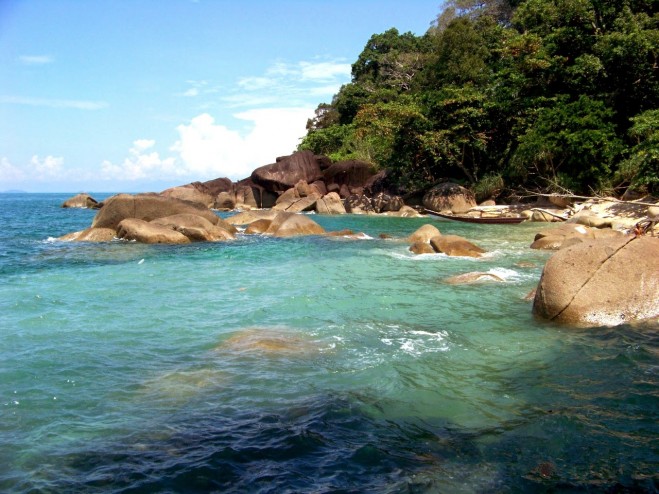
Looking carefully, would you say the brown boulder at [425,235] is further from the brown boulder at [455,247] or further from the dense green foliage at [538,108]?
the dense green foliage at [538,108]

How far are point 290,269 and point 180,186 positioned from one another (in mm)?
31991

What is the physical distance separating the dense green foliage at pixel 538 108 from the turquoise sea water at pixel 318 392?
15756 millimetres

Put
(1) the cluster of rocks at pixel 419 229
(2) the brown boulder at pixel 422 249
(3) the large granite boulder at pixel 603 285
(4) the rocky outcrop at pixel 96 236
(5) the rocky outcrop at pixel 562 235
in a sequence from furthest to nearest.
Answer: (4) the rocky outcrop at pixel 96 236
(5) the rocky outcrop at pixel 562 235
(2) the brown boulder at pixel 422 249
(1) the cluster of rocks at pixel 419 229
(3) the large granite boulder at pixel 603 285

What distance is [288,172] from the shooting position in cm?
4106

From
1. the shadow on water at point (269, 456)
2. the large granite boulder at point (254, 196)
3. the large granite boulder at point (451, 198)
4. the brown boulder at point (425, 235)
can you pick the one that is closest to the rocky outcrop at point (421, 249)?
the brown boulder at point (425, 235)

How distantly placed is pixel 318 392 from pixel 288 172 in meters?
35.9

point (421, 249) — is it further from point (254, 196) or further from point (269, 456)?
point (254, 196)

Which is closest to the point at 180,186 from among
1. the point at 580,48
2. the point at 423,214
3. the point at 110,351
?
the point at 423,214

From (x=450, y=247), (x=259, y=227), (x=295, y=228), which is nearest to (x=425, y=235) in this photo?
(x=450, y=247)

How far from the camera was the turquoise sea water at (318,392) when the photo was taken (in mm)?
4375

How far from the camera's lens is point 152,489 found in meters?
4.13

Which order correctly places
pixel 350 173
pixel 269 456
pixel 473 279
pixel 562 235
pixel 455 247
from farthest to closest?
1. pixel 350 173
2. pixel 562 235
3. pixel 455 247
4. pixel 473 279
5. pixel 269 456

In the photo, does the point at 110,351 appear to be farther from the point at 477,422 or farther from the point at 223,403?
the point at 477,422

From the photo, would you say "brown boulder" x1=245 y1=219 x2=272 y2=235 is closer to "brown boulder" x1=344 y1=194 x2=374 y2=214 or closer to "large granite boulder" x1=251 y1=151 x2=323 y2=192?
"brown boulder" x1=344 y1=194 x2=374 y2=214
